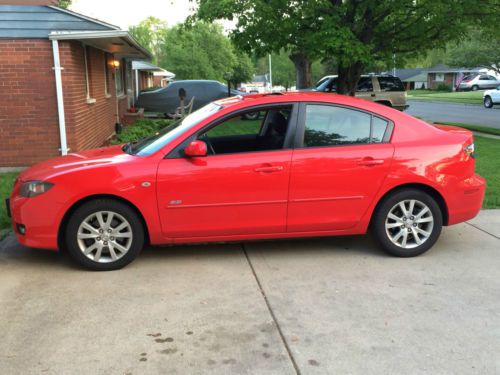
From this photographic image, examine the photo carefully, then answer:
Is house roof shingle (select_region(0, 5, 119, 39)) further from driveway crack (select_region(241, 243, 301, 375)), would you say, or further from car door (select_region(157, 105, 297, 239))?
driveway crack (select_region(241, 243, 301, 375))

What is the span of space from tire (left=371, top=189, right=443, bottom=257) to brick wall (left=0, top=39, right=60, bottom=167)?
259 inches

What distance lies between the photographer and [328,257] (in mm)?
5125

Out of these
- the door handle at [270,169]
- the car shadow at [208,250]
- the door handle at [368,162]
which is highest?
the door handle at [368,162]

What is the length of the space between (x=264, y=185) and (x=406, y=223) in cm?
147

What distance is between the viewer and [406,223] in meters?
5.08

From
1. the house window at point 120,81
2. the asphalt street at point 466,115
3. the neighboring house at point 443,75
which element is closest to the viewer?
the house window at point 120,81

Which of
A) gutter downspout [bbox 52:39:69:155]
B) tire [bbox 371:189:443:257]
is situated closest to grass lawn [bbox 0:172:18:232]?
gutter downspout [bbox 52:39:69:155]

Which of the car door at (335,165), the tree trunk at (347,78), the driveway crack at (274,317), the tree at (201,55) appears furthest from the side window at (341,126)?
the tree at (201,55)

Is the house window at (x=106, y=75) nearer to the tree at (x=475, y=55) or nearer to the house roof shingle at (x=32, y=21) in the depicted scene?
the house roof shingle at (x=32, y=21)

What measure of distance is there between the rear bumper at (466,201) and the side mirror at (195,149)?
2451mm

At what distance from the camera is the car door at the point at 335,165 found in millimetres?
4898

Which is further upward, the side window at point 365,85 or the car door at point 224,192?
the side window at point 365,85

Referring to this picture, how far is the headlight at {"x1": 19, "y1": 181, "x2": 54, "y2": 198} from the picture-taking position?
4.64 meters

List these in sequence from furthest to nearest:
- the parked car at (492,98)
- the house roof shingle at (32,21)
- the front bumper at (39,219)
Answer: the parked car at (492,98)
the house roof shingle at (32,21)
the front bumper at (39,219)
